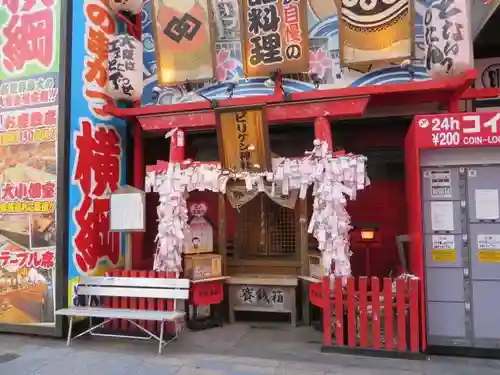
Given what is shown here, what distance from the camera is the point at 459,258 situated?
587 cm

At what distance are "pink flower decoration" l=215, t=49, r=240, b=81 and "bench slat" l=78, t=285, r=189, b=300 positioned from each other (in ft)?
12.1

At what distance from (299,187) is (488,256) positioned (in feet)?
8.92

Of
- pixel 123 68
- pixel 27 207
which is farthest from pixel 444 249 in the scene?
pixel 27 207

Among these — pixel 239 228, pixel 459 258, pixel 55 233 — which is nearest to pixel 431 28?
pixel 459 258

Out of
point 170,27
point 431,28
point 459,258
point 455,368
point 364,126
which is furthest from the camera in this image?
point 364,126

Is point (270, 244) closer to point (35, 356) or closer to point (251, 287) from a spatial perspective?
point (251, 287)

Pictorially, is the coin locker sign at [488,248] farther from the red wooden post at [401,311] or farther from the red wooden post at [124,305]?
the red wooden post at [124,305]

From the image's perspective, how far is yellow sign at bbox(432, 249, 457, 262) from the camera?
589 cm

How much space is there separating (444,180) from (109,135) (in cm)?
563

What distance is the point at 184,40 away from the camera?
24.6 ft

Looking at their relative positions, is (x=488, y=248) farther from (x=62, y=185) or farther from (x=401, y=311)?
(x=62, y=185)

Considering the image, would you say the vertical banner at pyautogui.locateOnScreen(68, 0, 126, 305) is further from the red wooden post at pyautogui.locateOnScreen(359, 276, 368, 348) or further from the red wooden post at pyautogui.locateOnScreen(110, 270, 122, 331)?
the red wooden post at pyautogui.locateOnScreen(359, 276, 368, 348)

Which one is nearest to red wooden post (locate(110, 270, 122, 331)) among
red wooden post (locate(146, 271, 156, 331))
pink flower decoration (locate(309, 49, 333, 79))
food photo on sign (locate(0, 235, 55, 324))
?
red wooden post (locate(146, 271, 156, 331))

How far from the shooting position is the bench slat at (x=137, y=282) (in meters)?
6.47
